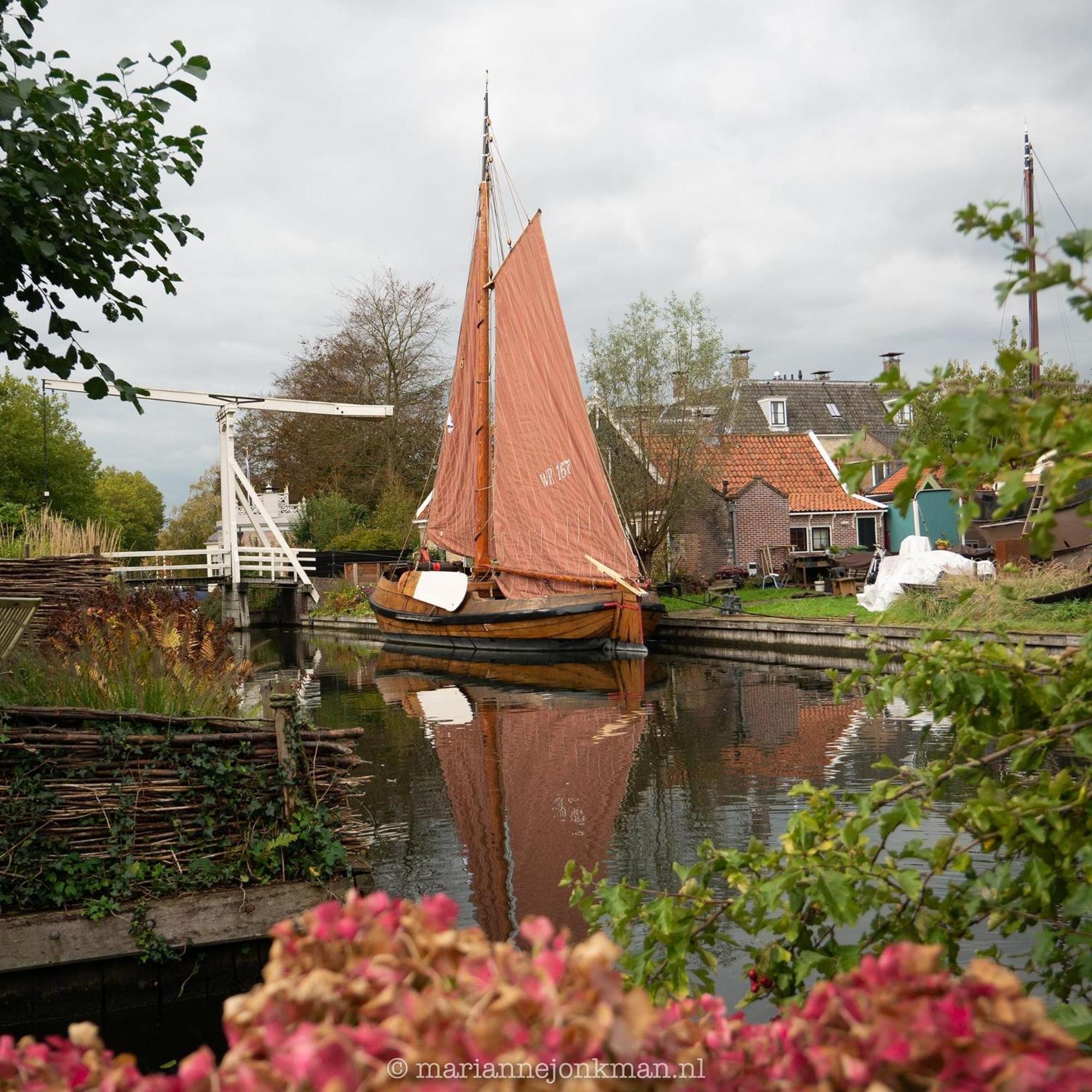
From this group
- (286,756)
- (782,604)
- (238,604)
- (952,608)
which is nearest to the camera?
(286,756)

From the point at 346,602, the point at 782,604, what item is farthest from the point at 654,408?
the point at 346,602

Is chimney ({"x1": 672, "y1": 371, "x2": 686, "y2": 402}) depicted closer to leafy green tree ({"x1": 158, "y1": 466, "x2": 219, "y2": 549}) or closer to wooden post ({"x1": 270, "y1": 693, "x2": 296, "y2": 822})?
wooden post ({"x1": 270, "y1": 693, "x2": 296, "y2": 822})

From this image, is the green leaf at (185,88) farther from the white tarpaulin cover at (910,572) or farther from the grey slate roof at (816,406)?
→ the grey slate roof at (816,406)

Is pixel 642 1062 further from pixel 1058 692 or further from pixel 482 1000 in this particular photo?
pixel 1058 692

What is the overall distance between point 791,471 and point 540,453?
1676cm

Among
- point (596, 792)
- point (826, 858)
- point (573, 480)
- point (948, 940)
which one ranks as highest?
point (573, 480)

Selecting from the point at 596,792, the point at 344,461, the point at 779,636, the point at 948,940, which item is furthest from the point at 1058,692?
the point at 344,461

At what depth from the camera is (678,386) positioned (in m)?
29.8

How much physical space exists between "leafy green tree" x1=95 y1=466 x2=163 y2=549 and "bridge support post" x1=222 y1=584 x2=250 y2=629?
24722mm

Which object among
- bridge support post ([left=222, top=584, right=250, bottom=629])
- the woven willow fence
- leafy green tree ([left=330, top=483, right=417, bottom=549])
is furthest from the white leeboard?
the woven willow fence

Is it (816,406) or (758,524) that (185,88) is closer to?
(758,524)

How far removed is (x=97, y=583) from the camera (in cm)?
936

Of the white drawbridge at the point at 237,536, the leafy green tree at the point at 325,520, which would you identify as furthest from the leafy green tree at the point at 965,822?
the leafy green tree at the point at 325,520

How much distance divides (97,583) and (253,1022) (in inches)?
349
